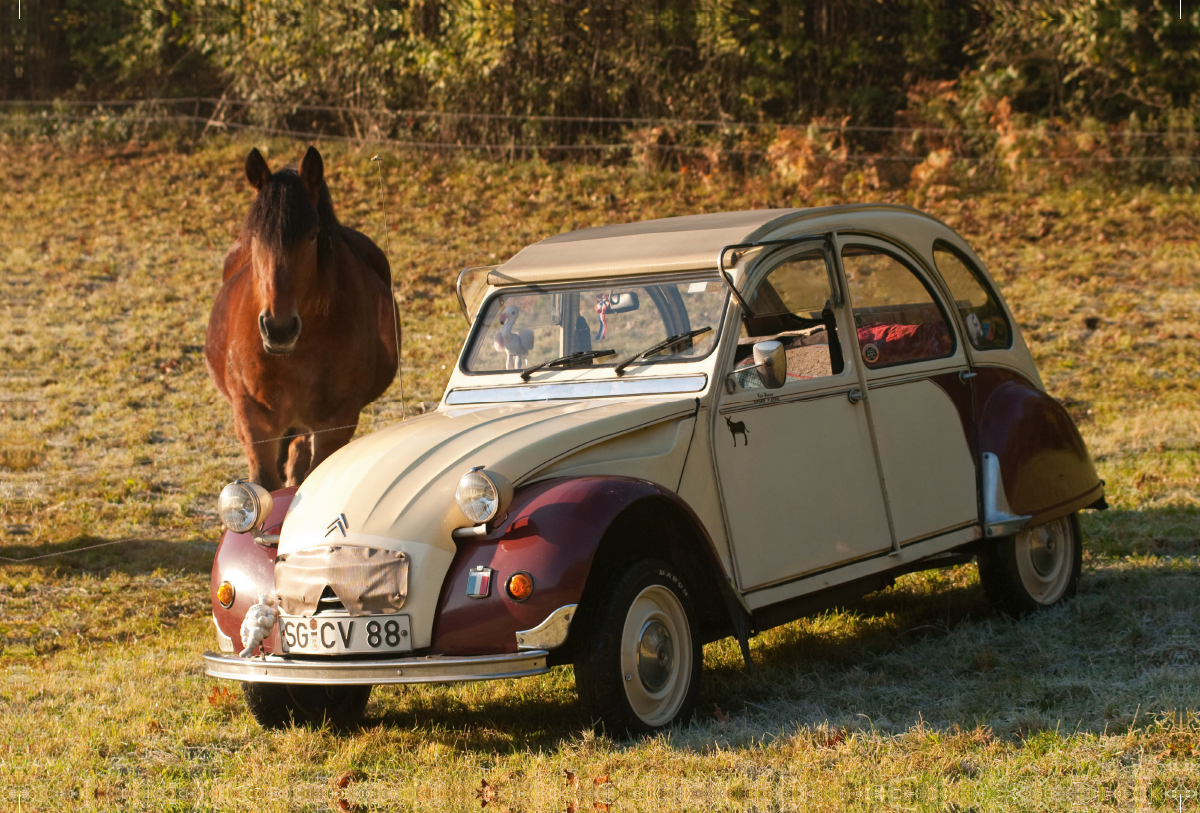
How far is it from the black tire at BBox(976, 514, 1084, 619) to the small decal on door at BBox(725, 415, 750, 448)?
190 centimetres

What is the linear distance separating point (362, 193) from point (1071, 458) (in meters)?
15.3

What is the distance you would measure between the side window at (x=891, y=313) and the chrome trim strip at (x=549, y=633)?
234cm

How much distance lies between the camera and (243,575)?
4980 millimetres

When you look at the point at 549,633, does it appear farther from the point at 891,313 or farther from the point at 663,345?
the point at 891,313

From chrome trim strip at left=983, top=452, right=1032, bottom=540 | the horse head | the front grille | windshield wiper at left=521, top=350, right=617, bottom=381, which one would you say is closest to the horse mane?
the horse head

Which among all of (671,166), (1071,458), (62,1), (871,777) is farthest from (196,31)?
(871,777)

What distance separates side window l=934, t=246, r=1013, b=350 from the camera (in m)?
6.80

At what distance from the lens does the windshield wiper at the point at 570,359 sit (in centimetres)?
569

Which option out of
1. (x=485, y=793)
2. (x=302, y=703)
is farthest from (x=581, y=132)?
(x=485, y=793)

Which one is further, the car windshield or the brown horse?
the brown horse

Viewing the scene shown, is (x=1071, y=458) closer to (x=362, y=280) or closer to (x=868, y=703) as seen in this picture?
(x=868, y=703)

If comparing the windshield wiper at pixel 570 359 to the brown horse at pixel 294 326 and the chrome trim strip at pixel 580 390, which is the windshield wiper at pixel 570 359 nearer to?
the chrome trim strip at pixel 580 390

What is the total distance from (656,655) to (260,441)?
368 cm

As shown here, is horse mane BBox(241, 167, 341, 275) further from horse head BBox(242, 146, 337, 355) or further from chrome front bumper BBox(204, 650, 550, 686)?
chrome front bumper BBox(204, 650, 550, 686)
